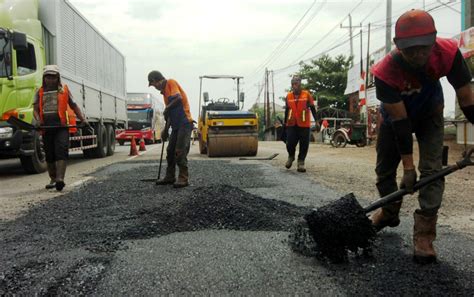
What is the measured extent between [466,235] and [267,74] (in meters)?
56.6

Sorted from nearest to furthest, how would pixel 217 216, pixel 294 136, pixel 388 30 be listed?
pixel 217 216, pixel 294 136, pixel 388 30

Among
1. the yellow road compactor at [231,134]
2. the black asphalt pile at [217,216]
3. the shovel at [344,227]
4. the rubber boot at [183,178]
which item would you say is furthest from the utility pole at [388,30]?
the shovel at [344,227]

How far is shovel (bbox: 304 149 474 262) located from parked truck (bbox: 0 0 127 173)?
24.9 ft

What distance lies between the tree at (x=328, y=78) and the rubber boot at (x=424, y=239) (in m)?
40.2

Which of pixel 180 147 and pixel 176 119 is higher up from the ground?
pixel 176 119

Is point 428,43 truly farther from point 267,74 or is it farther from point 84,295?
point 267,74

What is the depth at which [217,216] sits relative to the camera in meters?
Result: 4.41

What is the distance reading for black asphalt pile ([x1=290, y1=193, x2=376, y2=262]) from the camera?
10.2 feet

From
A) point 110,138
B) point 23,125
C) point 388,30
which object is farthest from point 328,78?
point 23,125

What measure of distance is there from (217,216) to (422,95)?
2.18 m

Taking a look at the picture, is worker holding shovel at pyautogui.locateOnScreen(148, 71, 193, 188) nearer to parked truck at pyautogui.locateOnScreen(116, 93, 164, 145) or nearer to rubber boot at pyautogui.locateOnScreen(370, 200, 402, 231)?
rubber boot at pyautogui.locateOnScreen(370, 200, 402, 231)

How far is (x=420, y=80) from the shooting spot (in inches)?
125

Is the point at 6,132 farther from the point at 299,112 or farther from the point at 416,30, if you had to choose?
the point at 416,30

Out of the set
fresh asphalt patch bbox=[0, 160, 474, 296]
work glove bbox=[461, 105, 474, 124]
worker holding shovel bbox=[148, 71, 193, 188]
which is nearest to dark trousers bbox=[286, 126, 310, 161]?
worker holding shovel bbox=[148, 71, 193, 188]
